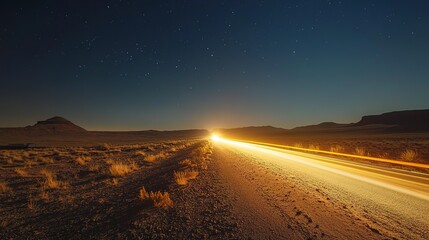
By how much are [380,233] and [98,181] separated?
11944 millimetres

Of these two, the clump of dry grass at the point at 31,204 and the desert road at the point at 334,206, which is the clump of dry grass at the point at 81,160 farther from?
the desert road at the point at 334,206

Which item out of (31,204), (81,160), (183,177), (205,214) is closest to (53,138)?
(81,160)

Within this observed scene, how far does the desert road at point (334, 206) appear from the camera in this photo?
17.5 feet

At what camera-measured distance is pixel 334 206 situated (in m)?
7.04

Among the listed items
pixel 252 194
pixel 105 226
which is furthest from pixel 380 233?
pixel 105 226

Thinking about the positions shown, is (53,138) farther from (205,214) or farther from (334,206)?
(334,206)

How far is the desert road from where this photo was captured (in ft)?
17.5

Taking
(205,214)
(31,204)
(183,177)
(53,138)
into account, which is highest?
(53,138)

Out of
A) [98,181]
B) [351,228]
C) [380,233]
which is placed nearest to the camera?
[380,233]

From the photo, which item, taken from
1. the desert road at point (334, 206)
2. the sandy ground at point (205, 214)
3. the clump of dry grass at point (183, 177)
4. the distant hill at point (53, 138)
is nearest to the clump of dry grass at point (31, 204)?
the sandy ground at point (205, 214)

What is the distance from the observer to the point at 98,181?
1341 centimetres

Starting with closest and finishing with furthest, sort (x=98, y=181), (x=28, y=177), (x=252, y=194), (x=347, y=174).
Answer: (x=252, y=194)
(x=347, y=174)
(x=98, y=181)
(x=28, y=177)

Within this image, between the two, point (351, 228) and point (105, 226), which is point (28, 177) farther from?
point (351, 228)

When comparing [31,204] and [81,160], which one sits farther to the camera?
[81,160]
